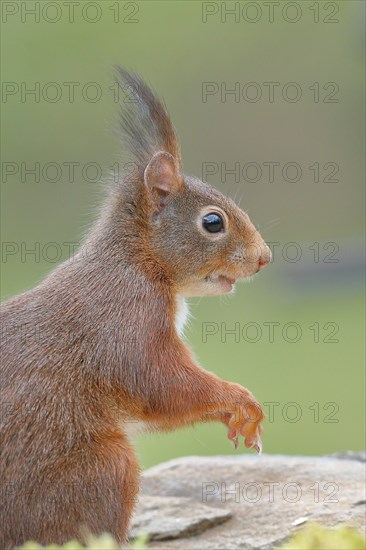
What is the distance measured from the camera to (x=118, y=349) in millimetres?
2451

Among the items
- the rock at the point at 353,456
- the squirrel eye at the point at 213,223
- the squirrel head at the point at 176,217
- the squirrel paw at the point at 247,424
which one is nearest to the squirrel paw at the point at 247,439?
the squirrel paw at the point at 247,424

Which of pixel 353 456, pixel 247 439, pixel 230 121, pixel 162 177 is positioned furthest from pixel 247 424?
pixel 230 121

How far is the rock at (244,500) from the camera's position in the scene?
9.30ft

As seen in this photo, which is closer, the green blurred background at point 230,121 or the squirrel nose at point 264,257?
the squirrel nose at point 264,257

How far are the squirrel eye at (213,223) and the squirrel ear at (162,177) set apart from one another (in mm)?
110

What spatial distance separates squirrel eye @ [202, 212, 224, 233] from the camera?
2.77 meters

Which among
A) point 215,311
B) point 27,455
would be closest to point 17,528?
point 27,455

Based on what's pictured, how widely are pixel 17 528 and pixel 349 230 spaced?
671 centimetres

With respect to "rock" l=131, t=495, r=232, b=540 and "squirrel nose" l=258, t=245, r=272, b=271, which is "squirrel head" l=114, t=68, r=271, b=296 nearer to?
"squirrel nose" l=258, t=245, r=272, b=271

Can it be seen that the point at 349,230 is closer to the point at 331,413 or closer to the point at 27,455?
the point at 331,413

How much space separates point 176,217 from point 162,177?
0.36ft

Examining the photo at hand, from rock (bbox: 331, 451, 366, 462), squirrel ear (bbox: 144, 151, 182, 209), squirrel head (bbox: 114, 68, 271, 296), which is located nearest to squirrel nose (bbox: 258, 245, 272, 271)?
squirrel head (bbox: 114, 68, 271, 296)

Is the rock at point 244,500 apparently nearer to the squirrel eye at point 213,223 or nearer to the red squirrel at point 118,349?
the red squirrel at point 118,349

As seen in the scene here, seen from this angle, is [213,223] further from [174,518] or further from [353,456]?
[353,456]
